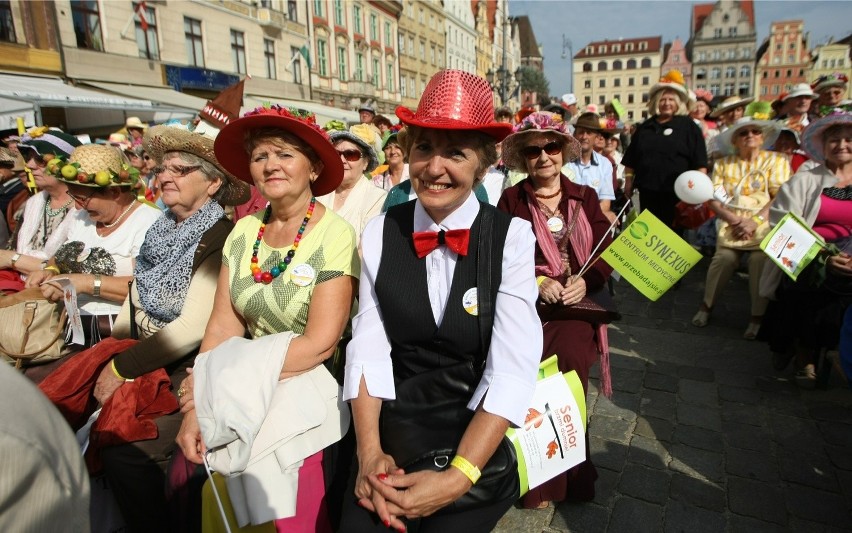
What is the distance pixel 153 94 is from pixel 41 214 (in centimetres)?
1594

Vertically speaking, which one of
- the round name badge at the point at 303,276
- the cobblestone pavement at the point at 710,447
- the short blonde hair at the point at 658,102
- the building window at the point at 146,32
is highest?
the building window at the point at 146,32

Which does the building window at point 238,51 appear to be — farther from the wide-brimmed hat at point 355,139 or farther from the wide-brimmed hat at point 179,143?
the wide-brimmed hat at point 179,143

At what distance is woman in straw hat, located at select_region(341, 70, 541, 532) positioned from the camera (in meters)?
1.68

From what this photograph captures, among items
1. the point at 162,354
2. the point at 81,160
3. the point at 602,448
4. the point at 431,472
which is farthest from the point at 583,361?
the point at 81,160

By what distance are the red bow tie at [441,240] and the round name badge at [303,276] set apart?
1.76 ft

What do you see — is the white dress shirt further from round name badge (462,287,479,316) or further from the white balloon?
the white balloon

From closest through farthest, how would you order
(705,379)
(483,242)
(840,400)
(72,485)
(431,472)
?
1. (72,485)
2. (431,472)
3. (483,242)
4. (840,400)
5. (705,379)

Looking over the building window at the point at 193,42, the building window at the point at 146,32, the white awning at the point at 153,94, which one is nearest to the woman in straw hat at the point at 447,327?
the white awning at the point at 153,94

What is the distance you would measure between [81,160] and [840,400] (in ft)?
17.3

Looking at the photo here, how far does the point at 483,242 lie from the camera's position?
6.03ft

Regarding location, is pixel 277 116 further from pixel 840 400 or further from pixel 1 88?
pixel 1 88

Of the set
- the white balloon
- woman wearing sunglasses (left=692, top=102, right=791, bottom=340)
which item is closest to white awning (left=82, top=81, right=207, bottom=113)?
woman wearing sunglasses (left=692, top=102, right=791, bottom=340)

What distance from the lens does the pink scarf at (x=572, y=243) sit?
2.82m

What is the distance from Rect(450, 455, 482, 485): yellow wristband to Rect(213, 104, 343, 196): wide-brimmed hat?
4.74 ft
